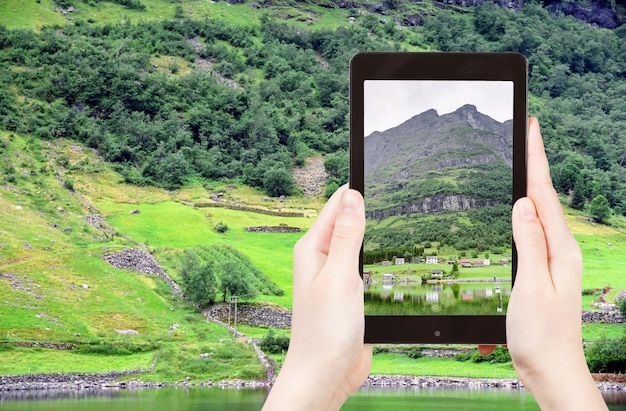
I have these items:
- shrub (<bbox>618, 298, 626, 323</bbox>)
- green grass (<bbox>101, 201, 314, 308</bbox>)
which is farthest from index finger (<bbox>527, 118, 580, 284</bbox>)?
green grass (<bbox>101, 201, 314, 308</bbox>)

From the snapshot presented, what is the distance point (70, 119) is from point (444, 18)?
20.8m

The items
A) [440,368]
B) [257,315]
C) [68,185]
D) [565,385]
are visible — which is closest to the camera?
[565,385]

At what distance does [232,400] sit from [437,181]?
25447 millimetres

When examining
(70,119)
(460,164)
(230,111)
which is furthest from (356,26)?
(460,164)

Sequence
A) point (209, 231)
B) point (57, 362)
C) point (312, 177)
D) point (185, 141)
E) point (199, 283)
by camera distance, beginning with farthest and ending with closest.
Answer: point (185, 141)
point (312, 177)
point (209, 231)
point (199, 283)
point (57, 362)

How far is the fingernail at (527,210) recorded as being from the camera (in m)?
1.02

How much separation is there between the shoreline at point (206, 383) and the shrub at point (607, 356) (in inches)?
12.3

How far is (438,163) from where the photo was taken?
217 cm

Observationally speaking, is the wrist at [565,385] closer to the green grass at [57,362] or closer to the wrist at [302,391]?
the wrist at [302,391]

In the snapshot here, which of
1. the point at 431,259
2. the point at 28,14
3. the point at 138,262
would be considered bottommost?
the point at 138,262

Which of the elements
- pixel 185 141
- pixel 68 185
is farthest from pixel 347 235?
pixel 185 141

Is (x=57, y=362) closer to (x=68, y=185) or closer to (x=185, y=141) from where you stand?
(x=68, y=185)

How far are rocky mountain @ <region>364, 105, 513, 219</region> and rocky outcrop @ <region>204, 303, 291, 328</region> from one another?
3121cm

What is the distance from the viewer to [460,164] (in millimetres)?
2275
